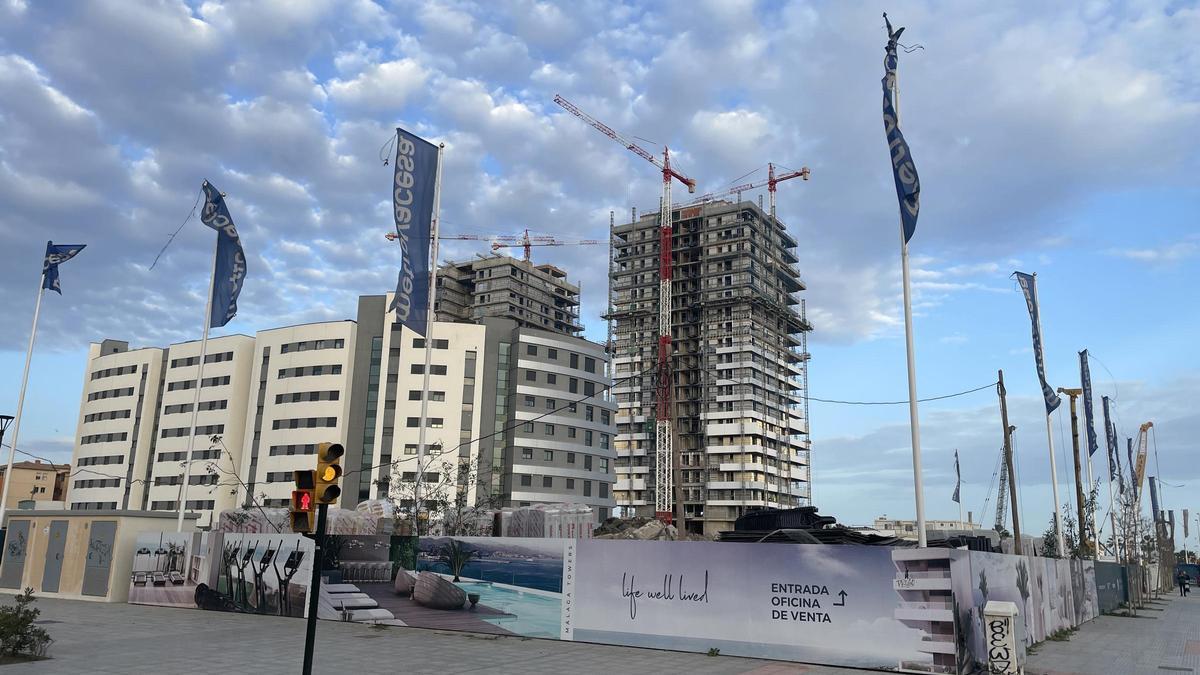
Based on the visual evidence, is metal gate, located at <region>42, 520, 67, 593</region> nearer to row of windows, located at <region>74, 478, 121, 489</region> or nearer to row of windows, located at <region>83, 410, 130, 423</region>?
row of windows, located at <region>74, 478, 121, 489</region>

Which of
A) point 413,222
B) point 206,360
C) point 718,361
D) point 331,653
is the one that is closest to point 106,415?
point 206,360

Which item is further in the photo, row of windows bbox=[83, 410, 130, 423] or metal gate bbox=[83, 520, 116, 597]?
row of windows bbox=[83, 410, 130, 423]

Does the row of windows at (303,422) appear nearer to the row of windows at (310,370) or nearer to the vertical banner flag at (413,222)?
the row of windows at (310,370)

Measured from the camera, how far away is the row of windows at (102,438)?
115 meters

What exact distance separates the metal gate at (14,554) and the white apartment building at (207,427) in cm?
6558

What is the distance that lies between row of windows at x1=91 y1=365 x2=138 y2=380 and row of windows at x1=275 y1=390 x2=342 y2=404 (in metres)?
31.1

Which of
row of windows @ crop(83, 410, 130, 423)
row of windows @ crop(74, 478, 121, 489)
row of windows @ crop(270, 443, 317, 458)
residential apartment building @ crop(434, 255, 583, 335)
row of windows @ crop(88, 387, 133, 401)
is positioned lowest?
row of windows @ crop(74, 478, 121, 489)

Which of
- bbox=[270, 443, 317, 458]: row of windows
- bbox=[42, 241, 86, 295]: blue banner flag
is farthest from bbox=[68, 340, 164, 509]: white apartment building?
bbox=[42, 241, 86, 295]: blue banner flag

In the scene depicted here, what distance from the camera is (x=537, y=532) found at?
32.8m

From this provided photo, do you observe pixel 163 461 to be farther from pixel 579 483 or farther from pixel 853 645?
pixel 853 645

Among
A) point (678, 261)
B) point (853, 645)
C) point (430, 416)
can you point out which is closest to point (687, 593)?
point (853, 645)

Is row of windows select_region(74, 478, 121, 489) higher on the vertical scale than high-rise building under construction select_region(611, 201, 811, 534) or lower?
lower

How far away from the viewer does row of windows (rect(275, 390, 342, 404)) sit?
98812 millimetres

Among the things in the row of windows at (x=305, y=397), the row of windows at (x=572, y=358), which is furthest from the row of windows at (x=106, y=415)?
the row of windows at (x=572, y=358)
